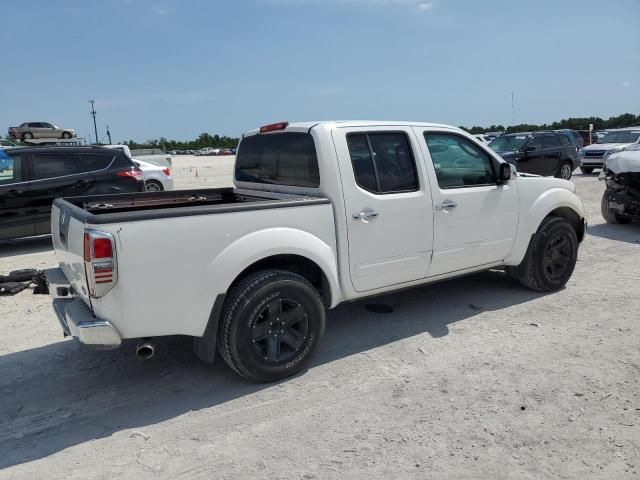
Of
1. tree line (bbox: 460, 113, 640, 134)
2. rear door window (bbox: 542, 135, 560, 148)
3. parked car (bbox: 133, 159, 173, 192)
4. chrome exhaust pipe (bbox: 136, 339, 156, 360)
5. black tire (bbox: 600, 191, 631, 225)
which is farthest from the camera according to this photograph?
tree line (bbox: 460, 113, 640, 134)

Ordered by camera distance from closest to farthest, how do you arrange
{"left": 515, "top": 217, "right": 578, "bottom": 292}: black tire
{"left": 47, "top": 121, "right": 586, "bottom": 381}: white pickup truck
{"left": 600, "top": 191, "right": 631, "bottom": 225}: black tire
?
{"left": 47, "top": 121, "right": 586, "bottom": 381}: white pickup truck < {"left": 515, "top": 217, "right": 578, "bottom": 292}: black tire < {"left": 600, "top": 191, "right": 631, "bottom": 225}: black tire

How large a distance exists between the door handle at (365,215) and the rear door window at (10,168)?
6.77m

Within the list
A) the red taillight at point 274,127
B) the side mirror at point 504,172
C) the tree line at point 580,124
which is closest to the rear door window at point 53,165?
the red taillight at point 274,127

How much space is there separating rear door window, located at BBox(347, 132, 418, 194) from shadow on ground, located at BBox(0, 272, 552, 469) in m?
1.33

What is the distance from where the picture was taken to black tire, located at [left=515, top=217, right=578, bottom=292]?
552 centimetres

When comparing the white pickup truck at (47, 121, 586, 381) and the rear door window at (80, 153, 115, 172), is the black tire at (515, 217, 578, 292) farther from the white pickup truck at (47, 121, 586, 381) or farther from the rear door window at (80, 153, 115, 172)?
the rear door window at (80, 153, 115, 172)

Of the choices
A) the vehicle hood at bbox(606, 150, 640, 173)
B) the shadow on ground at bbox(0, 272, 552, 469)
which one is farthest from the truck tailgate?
the vehicle hood at bbox(606, 150, 640, 173)

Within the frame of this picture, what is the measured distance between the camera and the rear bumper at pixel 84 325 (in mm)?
3201

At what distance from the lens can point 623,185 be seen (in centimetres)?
914

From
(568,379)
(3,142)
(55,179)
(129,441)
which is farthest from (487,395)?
(3,142)

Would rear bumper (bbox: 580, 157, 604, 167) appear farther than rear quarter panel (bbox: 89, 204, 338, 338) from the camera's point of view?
Yes

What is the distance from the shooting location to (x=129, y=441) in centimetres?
321

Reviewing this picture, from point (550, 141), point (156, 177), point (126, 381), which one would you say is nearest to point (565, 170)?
point (550, 141)

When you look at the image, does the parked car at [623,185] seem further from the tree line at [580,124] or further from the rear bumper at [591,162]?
the tree line at [580,124]
